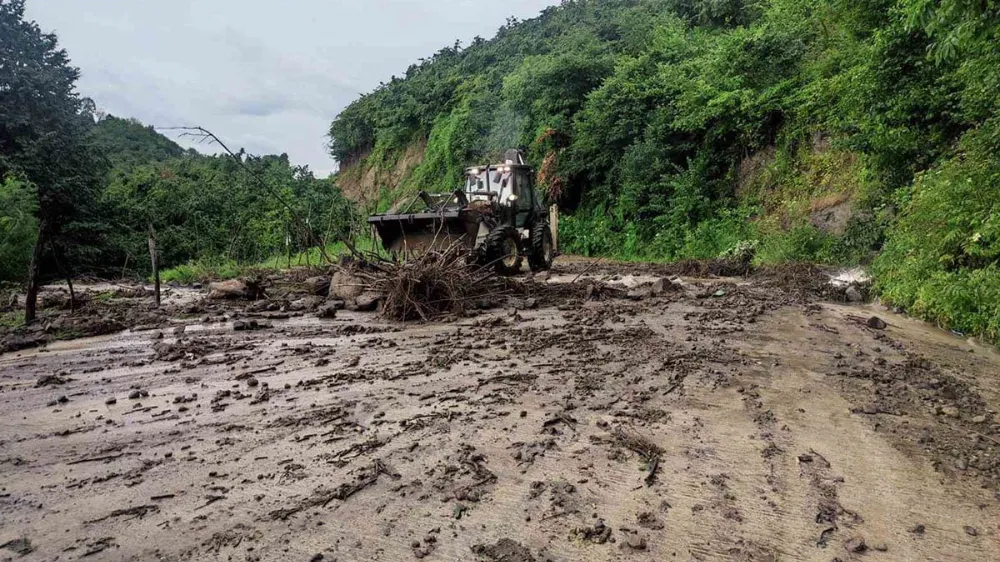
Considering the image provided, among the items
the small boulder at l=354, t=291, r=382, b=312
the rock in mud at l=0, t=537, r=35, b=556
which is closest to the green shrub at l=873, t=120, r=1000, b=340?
the small boulder at l=354, t=291, r=382, b=312

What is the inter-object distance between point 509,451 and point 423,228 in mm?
7578

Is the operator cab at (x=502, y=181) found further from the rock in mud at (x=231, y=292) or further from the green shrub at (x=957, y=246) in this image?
the green shrub at (x=957, y=246)

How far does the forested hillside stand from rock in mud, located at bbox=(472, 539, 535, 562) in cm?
480

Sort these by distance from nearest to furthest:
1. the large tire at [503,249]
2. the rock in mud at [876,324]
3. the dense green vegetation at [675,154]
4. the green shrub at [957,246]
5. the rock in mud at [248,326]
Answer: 1. the green shrub at [957,246]
2. the rock in mud at [876,324]
3. the rock in mud at [248,326]
4. the dense green vegetation at [675,154]
5. the large tire at [503,249]

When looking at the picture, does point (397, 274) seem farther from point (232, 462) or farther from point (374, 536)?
point (374, 536)

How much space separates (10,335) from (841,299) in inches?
434

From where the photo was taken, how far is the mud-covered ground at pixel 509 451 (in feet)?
6.98

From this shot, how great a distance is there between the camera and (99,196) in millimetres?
21766

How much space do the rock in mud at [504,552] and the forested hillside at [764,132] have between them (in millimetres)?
4799

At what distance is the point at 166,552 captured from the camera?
2.05 metres

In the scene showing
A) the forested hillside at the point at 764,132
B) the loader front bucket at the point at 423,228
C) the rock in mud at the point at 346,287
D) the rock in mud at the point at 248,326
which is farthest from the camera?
the loader front bucket at the point at 423,228

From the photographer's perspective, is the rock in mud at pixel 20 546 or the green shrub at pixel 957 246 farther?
the green shrub at pixel 957 246

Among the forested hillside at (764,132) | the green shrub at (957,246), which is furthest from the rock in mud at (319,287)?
the green shrub at (957,246)

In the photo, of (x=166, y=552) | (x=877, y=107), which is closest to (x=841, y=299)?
(x=877, y=107)
